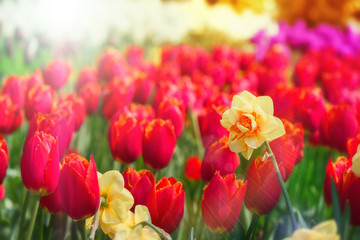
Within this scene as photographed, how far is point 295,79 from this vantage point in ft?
7.27

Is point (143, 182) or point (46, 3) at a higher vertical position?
point (143, 182)

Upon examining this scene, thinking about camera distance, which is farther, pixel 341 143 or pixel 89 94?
pixel 89 94

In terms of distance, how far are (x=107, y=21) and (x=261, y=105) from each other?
3.75 metres

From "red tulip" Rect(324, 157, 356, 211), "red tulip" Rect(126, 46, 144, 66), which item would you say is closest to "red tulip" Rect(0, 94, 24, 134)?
"red tulip" Rect(324, 157, 356, 211)

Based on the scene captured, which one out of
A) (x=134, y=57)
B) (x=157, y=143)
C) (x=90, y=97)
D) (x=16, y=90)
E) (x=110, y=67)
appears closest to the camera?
(x=157, y=143)

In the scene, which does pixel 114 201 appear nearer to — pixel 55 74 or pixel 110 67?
pixel 55 74

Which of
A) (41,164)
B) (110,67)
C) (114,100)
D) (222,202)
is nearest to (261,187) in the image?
(222,202)

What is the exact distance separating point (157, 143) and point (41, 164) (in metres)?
0.25

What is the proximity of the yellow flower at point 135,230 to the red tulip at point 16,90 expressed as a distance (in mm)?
642

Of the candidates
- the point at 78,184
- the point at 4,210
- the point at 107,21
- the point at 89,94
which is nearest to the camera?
the point at 78,184

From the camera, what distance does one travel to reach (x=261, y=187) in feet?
2.45

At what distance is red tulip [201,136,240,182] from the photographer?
82cm

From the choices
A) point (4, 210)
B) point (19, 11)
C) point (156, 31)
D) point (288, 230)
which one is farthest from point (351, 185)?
point (156, 31)

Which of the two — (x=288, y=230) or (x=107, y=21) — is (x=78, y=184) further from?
(x=107, y=21)
